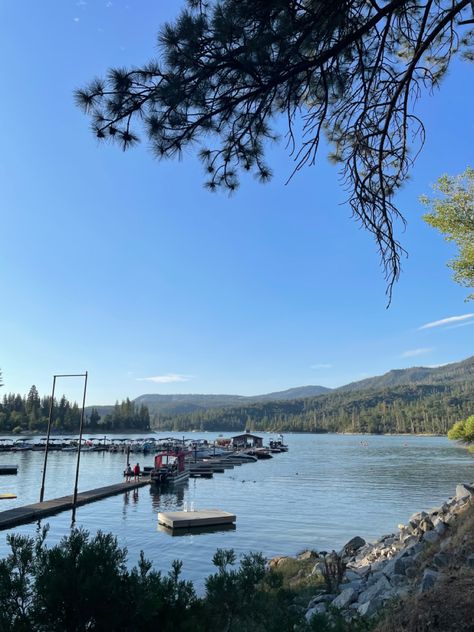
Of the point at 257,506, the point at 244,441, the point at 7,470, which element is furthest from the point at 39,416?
the point at 257,506

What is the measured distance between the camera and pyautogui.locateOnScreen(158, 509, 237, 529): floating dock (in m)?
24.7

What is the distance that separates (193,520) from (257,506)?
9405 mm

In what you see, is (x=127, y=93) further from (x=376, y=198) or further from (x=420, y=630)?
(x=420, y=630)

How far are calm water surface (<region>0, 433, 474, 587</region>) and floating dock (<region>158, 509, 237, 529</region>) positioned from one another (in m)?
0.66

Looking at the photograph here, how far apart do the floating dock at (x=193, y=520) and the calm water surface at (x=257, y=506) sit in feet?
2.18

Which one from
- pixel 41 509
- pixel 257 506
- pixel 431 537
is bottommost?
pixel 257 506

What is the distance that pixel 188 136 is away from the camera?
677 centimetres

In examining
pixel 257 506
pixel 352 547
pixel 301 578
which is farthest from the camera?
pixel 257 506

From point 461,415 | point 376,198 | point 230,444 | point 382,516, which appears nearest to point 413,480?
point 382,516

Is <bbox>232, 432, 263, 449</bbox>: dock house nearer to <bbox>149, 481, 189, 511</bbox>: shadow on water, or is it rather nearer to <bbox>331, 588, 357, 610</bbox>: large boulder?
<bbox>149, 481, 189, 511</bbox>: shadow on water

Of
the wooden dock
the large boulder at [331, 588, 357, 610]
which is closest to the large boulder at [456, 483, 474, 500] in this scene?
the large boulder at [331, 588, 357, 610]

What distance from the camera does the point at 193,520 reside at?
25.1 meters

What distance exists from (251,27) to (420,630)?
21.7ft

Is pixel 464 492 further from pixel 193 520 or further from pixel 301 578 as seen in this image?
pixel 193 520
